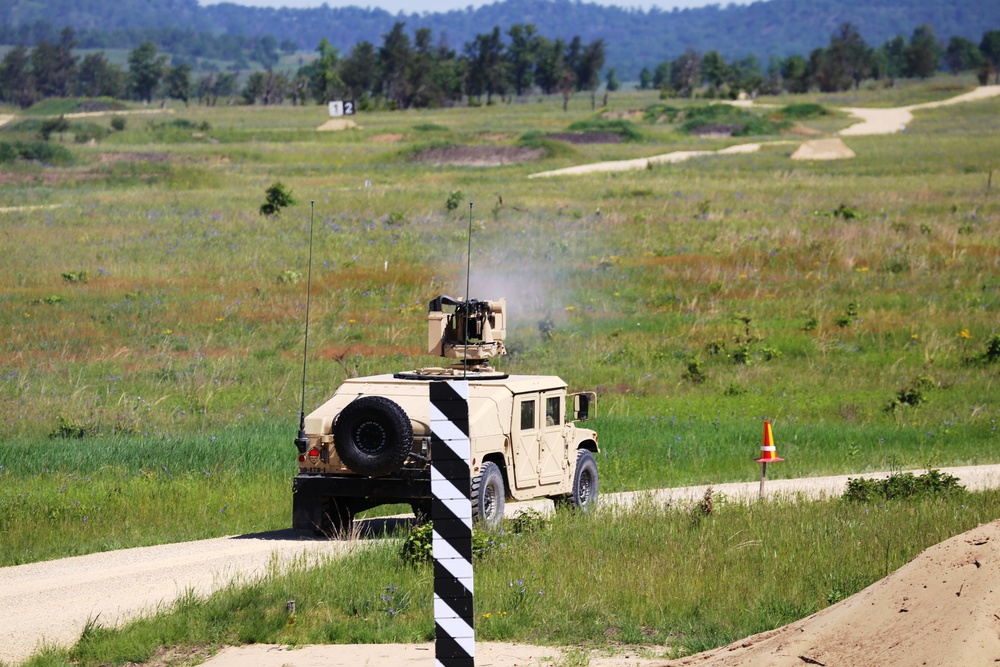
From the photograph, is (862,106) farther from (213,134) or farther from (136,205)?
(136,205)

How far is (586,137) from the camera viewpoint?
96750 millimetres

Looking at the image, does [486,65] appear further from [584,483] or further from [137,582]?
[137,582]

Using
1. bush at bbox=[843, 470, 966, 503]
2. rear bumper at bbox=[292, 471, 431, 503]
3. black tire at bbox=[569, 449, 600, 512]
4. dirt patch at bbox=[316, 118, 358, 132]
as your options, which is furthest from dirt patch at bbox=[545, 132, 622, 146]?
rear bumper at bbox=[292, 471, 431, 503]

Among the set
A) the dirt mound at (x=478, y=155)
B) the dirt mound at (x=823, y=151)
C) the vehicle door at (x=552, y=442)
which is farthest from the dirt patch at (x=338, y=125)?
the vehicle door at (x=552, y=442)

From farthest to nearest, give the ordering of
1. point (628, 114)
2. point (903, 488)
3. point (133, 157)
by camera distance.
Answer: point (628, 114)
point (133, 157)
point (903, 488)

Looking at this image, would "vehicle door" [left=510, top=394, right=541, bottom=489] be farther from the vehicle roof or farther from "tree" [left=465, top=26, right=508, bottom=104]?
"tree" [left=465, top=26, right=508, bottom=104]

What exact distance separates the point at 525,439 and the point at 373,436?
85.0 inches

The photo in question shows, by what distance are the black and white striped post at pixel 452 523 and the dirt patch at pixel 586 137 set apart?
3402 inches

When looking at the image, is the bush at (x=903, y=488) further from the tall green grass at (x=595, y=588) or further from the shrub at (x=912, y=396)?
the shrub at (x=912, y=396)

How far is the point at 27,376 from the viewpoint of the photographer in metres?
26.9

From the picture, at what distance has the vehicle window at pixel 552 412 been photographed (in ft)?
55.8

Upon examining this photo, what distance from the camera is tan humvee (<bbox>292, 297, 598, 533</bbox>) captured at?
15.0 m

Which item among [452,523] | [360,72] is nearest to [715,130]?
[360,72]

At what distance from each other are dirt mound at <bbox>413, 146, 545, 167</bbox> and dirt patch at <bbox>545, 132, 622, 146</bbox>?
11.7 meters
